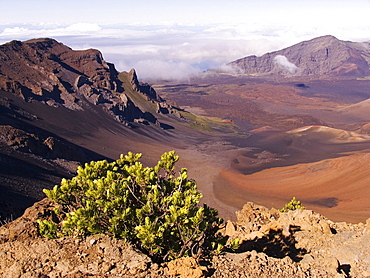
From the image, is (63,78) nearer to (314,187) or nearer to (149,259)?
(314,187)

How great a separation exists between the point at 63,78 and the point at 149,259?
8100cm

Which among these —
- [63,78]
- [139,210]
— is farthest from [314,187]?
[63,78]

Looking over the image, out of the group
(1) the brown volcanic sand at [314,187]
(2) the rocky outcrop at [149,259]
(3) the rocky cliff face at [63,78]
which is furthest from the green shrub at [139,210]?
(3) the rocky cliff face at [63,78]

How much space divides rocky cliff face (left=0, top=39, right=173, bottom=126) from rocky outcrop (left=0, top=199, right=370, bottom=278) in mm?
60480

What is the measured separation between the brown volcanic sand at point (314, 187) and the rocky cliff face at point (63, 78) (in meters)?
37.0

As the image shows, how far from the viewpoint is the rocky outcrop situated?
8602 millimetres

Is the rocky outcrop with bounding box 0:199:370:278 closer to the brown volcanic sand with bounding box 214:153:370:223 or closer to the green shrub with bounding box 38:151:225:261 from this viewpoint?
the green shrub with bounding box 38:151:225:261

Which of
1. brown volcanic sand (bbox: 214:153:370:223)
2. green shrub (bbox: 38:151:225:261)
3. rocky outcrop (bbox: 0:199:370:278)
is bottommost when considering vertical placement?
brown volcanic sand (bbox: 214:153:370:223)

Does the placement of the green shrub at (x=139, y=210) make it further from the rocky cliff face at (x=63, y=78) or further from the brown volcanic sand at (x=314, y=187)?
the rocky cliff face at (x=63, y=78)

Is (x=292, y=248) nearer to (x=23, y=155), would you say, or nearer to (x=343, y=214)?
(x=343, y=214)

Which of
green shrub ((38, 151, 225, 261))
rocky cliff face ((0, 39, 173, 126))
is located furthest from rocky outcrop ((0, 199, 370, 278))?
rocky cliff face ((0, 39, 173, 126))

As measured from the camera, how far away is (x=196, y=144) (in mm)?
82812

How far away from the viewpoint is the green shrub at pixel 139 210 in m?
9.07

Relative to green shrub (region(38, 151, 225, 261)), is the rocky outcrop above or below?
below
